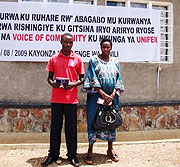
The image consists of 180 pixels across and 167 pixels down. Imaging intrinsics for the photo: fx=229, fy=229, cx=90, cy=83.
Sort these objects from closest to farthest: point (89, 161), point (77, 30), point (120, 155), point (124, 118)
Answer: point (89, 161) → point (120, 155) → point (77, 30) → point (124, 118)

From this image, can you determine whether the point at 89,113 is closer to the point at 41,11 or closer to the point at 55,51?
the point at 55,51

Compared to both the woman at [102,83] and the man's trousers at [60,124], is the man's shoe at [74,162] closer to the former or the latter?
the man's trousers at [60,124]

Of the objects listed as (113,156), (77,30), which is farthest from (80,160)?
(77,30)

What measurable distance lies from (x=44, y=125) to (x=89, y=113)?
1.60 m

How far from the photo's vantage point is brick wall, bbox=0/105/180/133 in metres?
5.00

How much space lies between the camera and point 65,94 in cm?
366

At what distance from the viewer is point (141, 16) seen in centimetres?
552

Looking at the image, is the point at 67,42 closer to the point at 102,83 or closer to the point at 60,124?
the point at 102,83

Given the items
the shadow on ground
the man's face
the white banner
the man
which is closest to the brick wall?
the shadow on ground

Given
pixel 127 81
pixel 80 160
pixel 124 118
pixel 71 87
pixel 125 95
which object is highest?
pixel 127 81

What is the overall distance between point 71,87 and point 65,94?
0.16m

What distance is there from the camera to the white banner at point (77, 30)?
5.03 metres

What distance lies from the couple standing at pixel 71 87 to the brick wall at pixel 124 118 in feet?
4.56

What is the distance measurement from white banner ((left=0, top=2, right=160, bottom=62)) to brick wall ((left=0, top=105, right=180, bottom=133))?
1164mm
